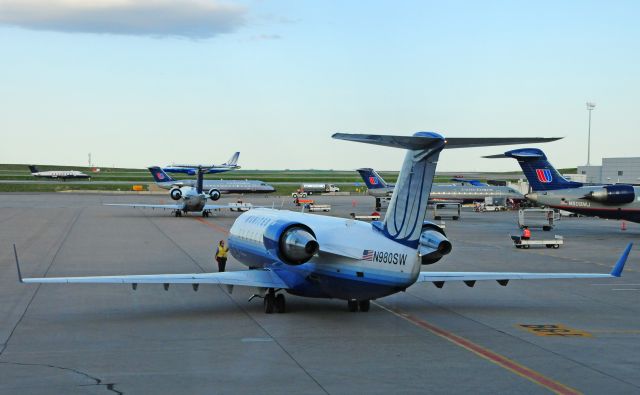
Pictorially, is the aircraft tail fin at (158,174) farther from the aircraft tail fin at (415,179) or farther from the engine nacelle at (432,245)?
the aircraft tail fin at (415,179)

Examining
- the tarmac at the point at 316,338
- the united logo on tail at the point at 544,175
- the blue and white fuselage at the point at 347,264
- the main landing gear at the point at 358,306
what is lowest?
the tarmac at the point at 316,338

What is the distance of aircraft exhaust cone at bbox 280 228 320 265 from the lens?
810 inches

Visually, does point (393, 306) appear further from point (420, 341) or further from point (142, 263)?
point (142, 263)

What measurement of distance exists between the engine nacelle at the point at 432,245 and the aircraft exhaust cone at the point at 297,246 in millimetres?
3012

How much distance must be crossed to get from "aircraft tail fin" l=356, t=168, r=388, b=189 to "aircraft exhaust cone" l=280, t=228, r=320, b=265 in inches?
2753

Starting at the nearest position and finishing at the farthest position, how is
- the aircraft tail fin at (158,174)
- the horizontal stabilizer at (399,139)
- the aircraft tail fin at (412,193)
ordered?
the horizontal stabilizer at (399,139) < the aircraft tail fin at (412,193) < the aircraft tail fin at (158,174)

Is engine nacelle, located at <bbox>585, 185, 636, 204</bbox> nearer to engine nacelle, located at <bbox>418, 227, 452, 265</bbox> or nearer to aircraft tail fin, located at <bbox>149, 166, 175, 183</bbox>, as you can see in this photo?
engine nacelle, located at <bbox>418, 227, 452, 265</bbox>

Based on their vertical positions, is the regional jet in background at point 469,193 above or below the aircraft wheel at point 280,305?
above

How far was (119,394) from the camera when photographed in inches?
571

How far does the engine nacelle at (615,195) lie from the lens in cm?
5300

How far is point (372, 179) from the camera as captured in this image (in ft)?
302

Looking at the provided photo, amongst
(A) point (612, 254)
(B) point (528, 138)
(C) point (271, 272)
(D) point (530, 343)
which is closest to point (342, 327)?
(C) point (271, 272)

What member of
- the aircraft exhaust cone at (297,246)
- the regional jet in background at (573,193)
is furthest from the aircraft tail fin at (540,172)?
the aircraft exhaust cone at (297,246)

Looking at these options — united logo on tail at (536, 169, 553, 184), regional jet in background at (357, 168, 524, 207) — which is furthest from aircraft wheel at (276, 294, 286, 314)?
regional jet in background at (357, 168, 524, 207)
